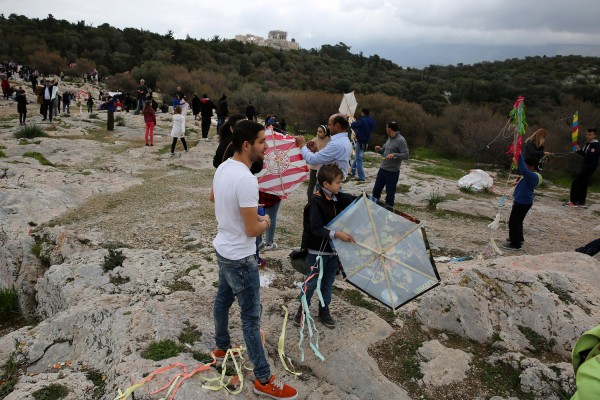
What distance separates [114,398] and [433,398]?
244 centimetres

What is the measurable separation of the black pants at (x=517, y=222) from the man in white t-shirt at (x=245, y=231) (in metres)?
5.26

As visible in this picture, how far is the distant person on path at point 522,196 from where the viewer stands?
6.34 metres

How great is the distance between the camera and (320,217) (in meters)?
3.61

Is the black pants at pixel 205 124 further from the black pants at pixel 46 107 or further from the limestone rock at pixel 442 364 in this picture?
the limestone rock at pixel 442 364

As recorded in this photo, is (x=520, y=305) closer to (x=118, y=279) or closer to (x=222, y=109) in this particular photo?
(x=118, y=279)

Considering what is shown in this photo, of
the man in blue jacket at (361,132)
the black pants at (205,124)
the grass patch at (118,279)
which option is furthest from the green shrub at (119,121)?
the grass patch at (118,279)

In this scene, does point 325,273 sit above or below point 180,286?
above

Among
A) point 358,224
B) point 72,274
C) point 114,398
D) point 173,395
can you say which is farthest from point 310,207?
point 72,274

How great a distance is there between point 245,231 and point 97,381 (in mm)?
1769

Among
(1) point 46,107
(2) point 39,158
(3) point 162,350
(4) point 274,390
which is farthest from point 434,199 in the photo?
(1) point 46,107

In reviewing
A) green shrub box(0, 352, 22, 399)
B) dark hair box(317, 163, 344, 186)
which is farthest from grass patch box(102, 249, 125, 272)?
dark hair box(317, 163, 344, 186)

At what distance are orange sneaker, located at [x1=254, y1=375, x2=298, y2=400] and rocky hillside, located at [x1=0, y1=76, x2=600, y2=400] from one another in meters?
0.21

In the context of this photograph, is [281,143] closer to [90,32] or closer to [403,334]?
[403,334]

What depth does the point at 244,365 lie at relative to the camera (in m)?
3.41
